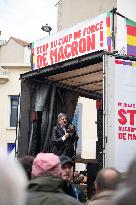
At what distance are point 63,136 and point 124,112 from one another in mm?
2328

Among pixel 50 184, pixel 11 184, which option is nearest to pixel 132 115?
pixel 50 184

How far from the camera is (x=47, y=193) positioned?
9.43 feet

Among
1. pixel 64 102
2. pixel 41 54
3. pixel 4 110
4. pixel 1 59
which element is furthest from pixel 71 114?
pixel 1 59

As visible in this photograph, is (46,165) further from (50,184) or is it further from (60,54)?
(60,54)

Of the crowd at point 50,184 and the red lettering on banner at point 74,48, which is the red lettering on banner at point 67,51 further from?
the crowd at point 50,184

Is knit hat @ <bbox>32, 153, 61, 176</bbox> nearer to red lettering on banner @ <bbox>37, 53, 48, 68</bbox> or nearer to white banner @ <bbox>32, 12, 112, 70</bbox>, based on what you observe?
white banner @ <bbox>32, 12, 112, 70</bbox>

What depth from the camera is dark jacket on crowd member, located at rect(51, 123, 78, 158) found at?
8586 millimetres

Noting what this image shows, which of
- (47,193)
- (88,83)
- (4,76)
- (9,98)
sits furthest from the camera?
(9,98)

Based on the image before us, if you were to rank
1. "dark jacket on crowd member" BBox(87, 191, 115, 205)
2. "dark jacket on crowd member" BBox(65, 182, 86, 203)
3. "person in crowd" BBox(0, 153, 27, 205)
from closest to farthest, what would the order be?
"person in crowd" BBox(0, 153, 27, 205)
"dark jacket on crowd member" BBox(87, 191, 115, 205)
"dark jacket on crowd member" BBox(65, 182, 86, 203)

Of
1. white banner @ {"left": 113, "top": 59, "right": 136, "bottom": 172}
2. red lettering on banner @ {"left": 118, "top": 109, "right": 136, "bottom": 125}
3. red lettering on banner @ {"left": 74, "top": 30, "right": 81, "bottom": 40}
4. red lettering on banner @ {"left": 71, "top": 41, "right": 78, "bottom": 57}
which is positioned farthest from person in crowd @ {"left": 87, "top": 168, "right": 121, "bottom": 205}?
red lettering on banner @ {"left": 74, "top": 30, "right": 81, "bottom": 40}

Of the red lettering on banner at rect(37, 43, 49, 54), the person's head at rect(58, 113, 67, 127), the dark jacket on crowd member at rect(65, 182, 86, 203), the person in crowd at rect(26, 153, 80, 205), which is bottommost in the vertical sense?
the dark jacket on crowd member at rect(65, 182, 86, 203)

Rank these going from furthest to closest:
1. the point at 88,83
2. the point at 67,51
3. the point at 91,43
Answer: the point at 88,83
the point at 67,51
the point at 91,43

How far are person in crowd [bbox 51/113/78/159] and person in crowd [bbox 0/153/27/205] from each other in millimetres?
6911

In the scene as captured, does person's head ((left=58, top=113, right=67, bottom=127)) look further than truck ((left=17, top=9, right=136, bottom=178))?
Yes
